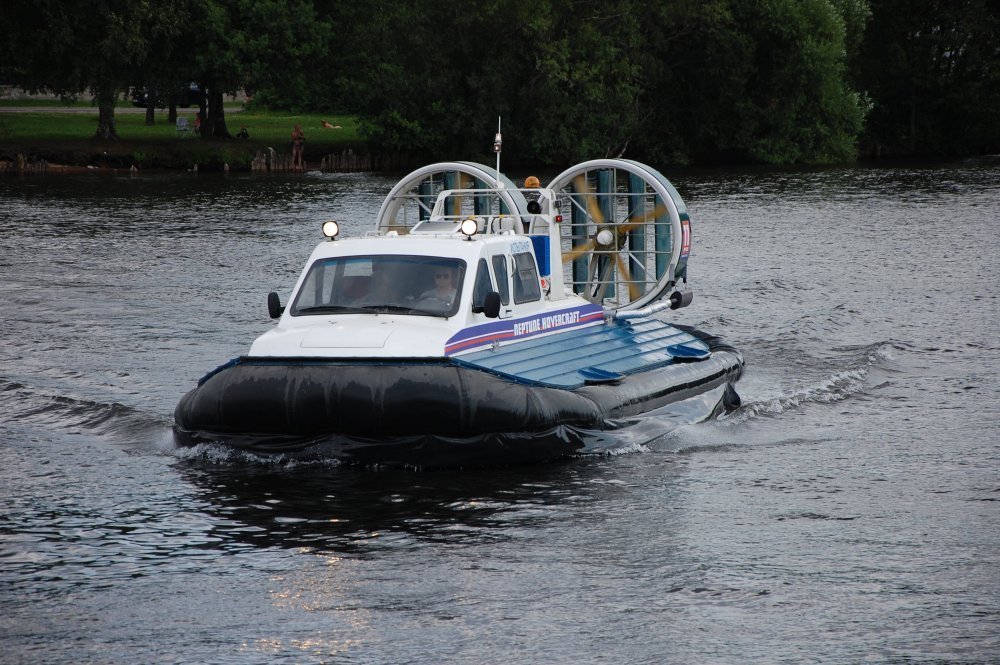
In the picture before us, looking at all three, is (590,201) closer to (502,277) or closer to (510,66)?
(502,277)

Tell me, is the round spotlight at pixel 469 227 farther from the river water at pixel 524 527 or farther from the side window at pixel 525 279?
the river water at pixel 524 527

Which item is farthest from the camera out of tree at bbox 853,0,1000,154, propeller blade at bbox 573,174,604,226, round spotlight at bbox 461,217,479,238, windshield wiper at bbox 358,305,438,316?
tree at bbox 853,0,1000,154

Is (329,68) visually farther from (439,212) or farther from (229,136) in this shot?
(439,212)

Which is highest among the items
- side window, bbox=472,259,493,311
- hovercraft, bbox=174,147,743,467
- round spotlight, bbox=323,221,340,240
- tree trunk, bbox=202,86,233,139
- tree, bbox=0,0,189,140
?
tree, bbox=0,0,189,140

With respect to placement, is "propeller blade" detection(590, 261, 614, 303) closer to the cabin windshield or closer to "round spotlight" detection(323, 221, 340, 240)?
the cabin windshield

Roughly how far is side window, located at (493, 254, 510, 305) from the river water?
1686 mm

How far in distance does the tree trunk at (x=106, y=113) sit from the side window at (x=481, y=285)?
129 feet

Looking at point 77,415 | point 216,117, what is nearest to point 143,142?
point 216,117

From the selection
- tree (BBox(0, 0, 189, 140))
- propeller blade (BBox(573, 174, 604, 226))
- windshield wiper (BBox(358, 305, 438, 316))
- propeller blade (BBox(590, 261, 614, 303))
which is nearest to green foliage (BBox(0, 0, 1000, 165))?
tree (BBox(0, 0, 189, 140))

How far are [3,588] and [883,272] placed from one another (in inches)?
813

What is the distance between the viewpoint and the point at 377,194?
1630 inches

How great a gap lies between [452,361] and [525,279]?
2035mm

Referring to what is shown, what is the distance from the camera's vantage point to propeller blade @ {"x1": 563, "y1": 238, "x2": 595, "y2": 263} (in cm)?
1662

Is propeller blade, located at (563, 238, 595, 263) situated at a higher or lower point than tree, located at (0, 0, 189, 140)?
lower
